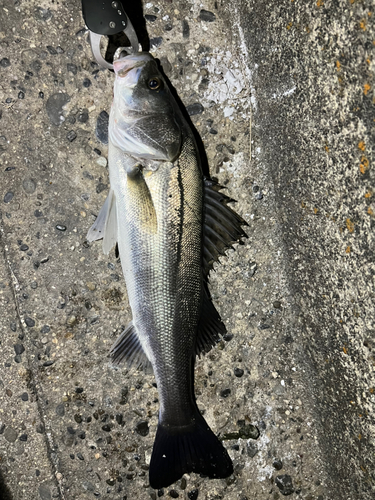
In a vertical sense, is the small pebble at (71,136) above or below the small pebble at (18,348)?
above

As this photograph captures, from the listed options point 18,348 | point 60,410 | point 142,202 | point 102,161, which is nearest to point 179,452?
point 60,410

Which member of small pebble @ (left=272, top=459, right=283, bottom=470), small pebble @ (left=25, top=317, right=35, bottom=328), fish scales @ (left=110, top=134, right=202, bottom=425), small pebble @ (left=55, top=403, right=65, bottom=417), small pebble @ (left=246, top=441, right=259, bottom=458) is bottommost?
small pebble @ (left=272, top=459, right=283, bottom=470)

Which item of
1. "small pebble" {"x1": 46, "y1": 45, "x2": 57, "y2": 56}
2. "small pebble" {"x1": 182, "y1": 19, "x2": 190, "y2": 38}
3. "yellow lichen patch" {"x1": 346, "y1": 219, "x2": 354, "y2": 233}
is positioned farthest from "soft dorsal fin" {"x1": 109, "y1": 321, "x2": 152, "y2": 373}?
"small pebble" {"x1": 182, "y1": 19, "x2": 190, "y2": 38}

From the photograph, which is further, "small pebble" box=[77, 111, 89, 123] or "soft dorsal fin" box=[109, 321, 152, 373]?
"small pebble" box=[77, 111, 89, 123]

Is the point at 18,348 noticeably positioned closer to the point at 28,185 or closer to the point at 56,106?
the point at 28,185

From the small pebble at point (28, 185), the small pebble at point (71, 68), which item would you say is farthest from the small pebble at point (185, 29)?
the small pebble at point (28, 185)

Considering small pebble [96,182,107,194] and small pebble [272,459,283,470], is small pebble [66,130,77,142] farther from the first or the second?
small pebble [272,459,283,470]

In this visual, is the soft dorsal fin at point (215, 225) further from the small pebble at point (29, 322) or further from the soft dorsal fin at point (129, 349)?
the small pebble at point (29, 322)

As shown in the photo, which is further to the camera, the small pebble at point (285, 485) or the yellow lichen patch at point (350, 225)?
the small pebble at point (285, 485)

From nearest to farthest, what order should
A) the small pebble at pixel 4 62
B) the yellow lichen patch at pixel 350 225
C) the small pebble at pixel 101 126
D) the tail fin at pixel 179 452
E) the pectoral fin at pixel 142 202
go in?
1. the yellow lichen patch at pixel 350 225
2. the pectoral fin at pixel 142 202
3. the tail fin at pixel 179 452
4. the small pebble at pixel 4 62
5. the small pebble at pixel 101 126

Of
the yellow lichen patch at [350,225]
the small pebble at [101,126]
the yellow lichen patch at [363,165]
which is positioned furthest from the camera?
the small pebble at [101,126]
